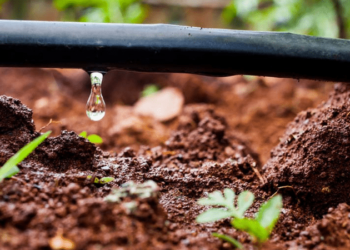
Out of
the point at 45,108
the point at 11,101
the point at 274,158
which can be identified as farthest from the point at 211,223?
the point at 45,108

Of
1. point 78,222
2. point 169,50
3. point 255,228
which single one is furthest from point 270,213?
point 169,50

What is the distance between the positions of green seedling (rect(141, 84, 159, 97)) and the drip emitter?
3151 mm

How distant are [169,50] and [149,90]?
3.25 metres

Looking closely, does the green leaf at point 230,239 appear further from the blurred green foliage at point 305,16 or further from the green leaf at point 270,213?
the blurred green foliage at point 305,16

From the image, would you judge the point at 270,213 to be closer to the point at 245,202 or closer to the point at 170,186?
the point at 245,202

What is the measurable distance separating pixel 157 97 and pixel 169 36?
9.61 ft

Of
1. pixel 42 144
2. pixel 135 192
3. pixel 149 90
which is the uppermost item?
pixel 149 90

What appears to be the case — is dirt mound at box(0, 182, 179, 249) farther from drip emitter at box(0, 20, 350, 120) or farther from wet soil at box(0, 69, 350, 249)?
drip emitter at box(0, 20, 350, 120)

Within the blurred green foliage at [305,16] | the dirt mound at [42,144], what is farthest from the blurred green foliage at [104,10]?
the dirt mound at [42,144]

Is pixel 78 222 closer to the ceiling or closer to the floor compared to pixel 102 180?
closer to the floor

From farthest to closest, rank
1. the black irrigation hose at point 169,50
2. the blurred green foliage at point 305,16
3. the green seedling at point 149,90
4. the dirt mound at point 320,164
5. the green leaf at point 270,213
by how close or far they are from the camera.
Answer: the green seedling at point 149,90, the blurred green foliage at point 305,16, the dirt mound at point 320,164, the black irrigation hose at point 169,50, the green leaf at point 270,213

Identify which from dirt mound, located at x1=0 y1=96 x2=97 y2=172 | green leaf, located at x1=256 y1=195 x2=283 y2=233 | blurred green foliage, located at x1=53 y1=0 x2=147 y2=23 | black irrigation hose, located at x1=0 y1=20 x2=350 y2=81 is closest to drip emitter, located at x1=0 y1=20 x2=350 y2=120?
black irrigation hose, located at x1=0 y1=20 x2=350 y2=81

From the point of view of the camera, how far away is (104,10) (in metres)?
5.35

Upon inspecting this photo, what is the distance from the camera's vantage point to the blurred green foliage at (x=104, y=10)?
530 cm
